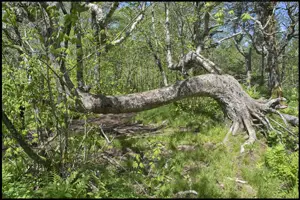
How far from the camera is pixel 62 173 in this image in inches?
154

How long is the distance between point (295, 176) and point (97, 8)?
19.0 ft

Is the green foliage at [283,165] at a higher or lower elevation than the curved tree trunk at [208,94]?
lower

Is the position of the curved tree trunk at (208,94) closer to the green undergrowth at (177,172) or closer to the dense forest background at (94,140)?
the dense forest background at (94,140)

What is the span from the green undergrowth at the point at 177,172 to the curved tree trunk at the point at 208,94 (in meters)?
0.46

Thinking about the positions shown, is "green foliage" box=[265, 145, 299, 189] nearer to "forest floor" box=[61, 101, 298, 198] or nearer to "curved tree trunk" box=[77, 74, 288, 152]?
"forest floor" box=[61, 101, 298, 198]

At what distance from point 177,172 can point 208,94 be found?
317 cm

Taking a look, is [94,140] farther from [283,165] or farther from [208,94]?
[208,94]

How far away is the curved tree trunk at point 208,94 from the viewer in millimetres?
6234

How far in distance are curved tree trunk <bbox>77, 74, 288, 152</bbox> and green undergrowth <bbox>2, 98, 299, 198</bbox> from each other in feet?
1.51

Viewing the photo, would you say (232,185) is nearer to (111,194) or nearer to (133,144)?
(111,194)

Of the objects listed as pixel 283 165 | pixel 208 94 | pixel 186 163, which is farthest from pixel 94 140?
pixel 208 94

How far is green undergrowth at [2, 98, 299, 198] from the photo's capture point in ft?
11.8

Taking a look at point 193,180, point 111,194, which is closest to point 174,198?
point 193,180

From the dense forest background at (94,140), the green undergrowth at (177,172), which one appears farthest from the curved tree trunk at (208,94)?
the green undergrowth at (177,172)
